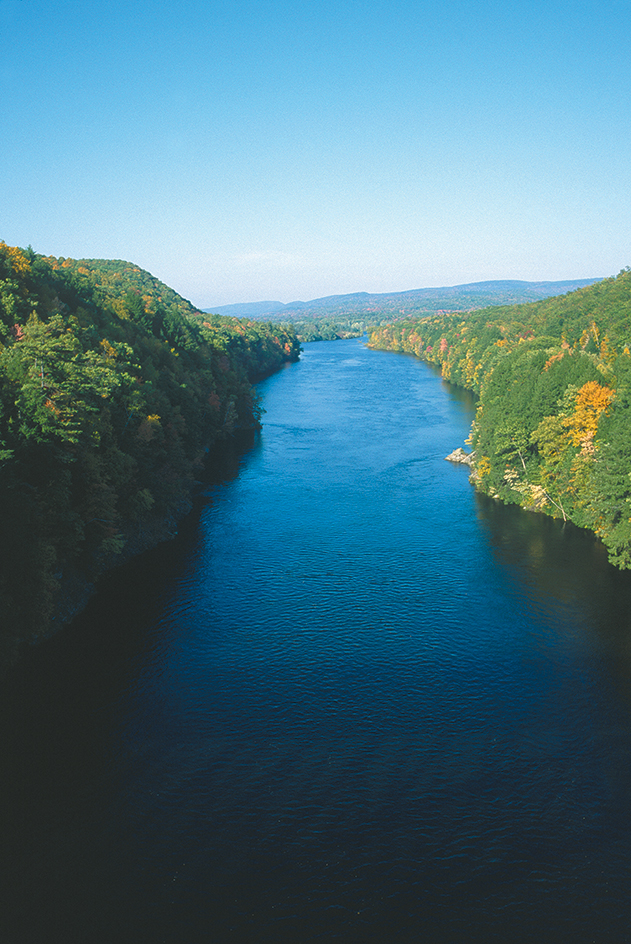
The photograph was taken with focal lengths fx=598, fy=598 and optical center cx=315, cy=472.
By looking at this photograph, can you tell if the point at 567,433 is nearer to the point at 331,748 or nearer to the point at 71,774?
the point at 331,748

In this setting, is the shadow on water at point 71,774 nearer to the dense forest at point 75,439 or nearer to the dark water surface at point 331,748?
the dark water surface at point 331,748

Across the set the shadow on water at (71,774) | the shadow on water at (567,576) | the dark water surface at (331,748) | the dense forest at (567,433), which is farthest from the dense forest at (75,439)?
the dense forest at (567,433)

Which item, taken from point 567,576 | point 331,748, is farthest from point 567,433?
point 331,748

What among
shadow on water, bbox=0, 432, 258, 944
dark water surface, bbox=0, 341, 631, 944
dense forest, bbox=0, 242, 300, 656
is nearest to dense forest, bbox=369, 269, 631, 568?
dark water surface, bbox=0, 341, 631, 944

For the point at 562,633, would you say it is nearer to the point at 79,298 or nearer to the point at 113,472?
the point at 113,472

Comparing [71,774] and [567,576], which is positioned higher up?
[567,576]

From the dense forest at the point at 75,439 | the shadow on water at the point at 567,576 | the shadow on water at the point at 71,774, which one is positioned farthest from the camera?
the shadow on water at the point at 567,576

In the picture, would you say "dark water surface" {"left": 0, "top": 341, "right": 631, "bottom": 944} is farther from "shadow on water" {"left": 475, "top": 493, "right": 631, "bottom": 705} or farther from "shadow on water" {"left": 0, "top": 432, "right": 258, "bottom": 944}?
"shadow on water" {"left": 475, "top": 493, "right": 631, "bottom": 705}
